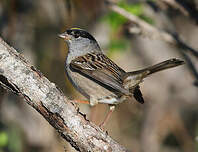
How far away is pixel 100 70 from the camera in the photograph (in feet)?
13.9

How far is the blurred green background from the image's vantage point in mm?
5867

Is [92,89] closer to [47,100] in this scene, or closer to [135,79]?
[135,79]

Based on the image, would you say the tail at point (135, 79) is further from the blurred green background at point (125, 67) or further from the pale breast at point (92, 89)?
the blurred green background at point (125, 67)

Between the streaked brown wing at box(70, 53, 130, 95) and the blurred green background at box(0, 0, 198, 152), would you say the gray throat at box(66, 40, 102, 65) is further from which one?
the blurred green background at box(0, 0, 198, 152)

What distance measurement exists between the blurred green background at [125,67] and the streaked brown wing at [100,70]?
1.06 metres

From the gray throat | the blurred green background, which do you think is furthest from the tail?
the blurred green background

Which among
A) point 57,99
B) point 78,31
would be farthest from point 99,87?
point 57,99

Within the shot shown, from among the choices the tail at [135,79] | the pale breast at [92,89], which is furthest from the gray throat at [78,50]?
the tail at [135,79]

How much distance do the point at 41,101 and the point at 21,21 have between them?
3.24m

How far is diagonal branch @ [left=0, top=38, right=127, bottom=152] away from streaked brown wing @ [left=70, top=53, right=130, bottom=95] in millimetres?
838

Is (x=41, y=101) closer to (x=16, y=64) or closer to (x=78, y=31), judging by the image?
(x=16, y=64)

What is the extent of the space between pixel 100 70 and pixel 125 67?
320 cm

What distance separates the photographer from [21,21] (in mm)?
5973

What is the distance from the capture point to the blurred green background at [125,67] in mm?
5867
